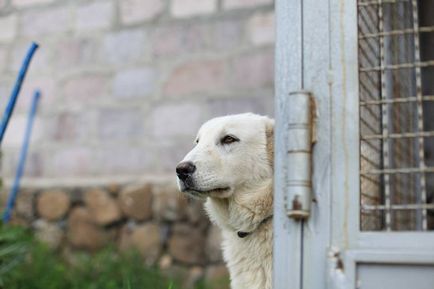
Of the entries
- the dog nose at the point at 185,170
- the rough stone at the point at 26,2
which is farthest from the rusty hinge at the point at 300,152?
the rough stone at the point at 26,2

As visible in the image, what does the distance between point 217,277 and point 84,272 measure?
88 cm

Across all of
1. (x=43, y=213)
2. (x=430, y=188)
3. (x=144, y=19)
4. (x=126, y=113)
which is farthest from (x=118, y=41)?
(x=430, y=188)

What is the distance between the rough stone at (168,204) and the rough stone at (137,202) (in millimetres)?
48

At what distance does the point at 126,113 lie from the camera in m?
4.80

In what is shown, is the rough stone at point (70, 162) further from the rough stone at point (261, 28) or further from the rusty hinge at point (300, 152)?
the rusty hinge at point (300, 152)

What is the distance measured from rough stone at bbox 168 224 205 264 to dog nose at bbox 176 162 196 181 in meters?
1.76

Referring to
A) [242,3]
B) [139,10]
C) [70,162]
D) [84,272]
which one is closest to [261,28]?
[242,3]

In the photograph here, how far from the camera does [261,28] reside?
14.4ft

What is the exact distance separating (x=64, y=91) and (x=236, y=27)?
157 centimetres

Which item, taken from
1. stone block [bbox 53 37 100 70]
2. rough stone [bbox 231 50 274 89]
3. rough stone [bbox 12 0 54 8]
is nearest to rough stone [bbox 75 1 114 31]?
stone block [bbox 53 37 100 70]

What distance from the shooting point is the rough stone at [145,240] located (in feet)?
14.5

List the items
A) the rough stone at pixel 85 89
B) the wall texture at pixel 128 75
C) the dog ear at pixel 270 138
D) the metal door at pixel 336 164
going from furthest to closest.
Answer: the rough stone at pixel 85 89, the wall texture at pixel 128 75, the dog ear at pixel 270 138, the metal door at pixel 336 164

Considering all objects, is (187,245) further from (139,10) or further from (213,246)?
(139,10)

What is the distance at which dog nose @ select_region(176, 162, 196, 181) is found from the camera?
8.62ft
